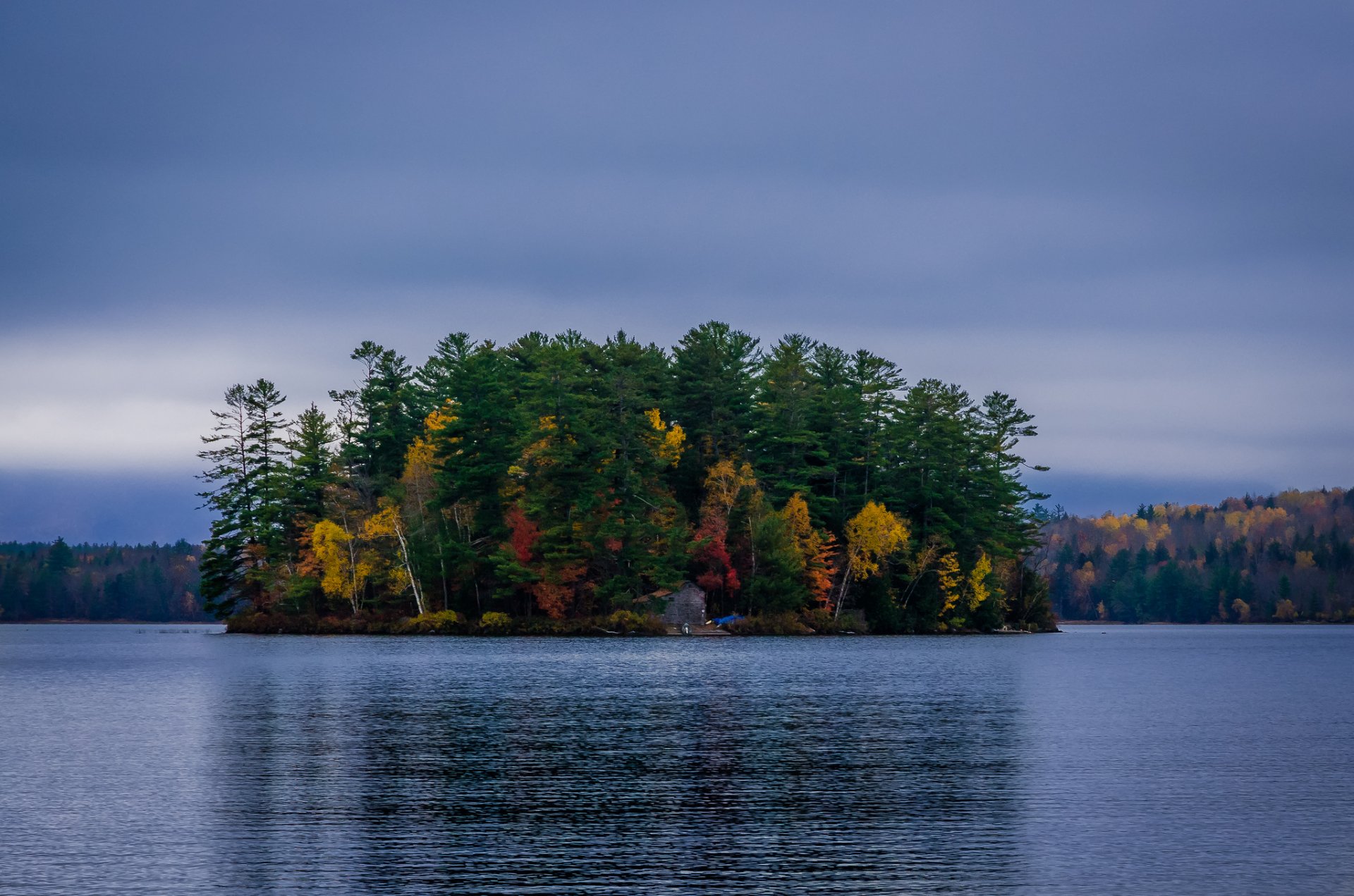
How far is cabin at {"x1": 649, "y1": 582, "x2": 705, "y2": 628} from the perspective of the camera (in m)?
113

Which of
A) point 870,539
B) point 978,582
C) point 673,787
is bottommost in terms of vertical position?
point 673,787

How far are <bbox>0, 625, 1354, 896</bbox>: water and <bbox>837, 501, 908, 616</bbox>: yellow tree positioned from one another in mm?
53882

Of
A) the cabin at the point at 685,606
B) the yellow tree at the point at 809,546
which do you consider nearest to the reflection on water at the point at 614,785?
the cabin at the point at 685,606

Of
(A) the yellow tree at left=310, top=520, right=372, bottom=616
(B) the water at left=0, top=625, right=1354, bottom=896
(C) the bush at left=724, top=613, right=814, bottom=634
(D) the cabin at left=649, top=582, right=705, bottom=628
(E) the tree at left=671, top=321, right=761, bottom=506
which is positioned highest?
(E) the tree at left=671, top=321, right=761, bottom=506

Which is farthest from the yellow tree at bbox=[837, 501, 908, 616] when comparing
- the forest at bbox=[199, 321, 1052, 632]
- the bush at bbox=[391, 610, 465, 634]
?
the bush at bbox=[391, 610, 465, 634]

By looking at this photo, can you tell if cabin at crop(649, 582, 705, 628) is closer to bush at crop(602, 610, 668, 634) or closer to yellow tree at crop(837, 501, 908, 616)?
bush at crop(602, 610, 668, 634)

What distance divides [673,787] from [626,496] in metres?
82.2

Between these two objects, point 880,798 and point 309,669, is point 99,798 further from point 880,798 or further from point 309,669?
point 309,669

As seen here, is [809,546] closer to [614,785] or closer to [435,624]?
[435,624]

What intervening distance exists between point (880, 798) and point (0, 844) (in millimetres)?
16096

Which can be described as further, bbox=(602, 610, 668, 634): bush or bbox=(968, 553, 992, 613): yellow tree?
bbox=(968, 553, 992, 613): yellow tree

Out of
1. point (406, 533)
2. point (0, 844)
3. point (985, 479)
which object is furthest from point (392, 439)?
point (0, 844)

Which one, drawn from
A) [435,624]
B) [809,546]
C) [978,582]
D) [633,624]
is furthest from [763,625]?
[435,624]

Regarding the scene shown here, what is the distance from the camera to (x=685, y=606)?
4469 inches
